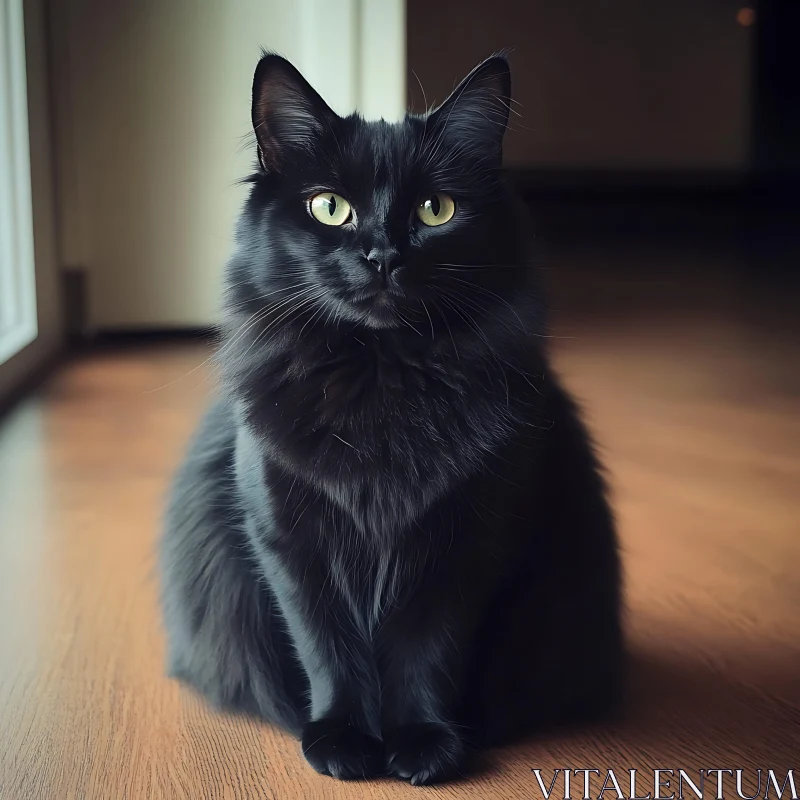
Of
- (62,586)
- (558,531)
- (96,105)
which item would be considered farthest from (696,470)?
(96,105)

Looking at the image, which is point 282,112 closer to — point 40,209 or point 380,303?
point 380,303

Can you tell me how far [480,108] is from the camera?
99 centimetres

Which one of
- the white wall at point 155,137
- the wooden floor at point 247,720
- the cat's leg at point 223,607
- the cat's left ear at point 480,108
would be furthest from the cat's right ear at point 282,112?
the white wall at point 155,137

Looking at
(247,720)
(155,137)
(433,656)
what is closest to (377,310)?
(433,656)

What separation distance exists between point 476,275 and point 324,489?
0.25m

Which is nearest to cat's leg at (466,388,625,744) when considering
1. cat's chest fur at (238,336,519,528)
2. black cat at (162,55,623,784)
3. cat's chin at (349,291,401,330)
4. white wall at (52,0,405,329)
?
black cat at (162,55,623,784)

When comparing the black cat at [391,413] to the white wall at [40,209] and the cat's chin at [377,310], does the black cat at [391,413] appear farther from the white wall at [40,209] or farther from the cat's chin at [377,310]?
the white wall at [40,209]

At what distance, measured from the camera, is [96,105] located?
10.4 feet

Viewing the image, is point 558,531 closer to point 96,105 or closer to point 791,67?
point 96,105

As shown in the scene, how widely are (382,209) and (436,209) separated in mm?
59

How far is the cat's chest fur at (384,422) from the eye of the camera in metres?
0.96

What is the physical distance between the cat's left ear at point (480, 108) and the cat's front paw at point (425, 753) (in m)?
0.59

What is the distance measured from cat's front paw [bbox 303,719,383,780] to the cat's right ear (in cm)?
56

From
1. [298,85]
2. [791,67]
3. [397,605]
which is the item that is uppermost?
[791,67]
